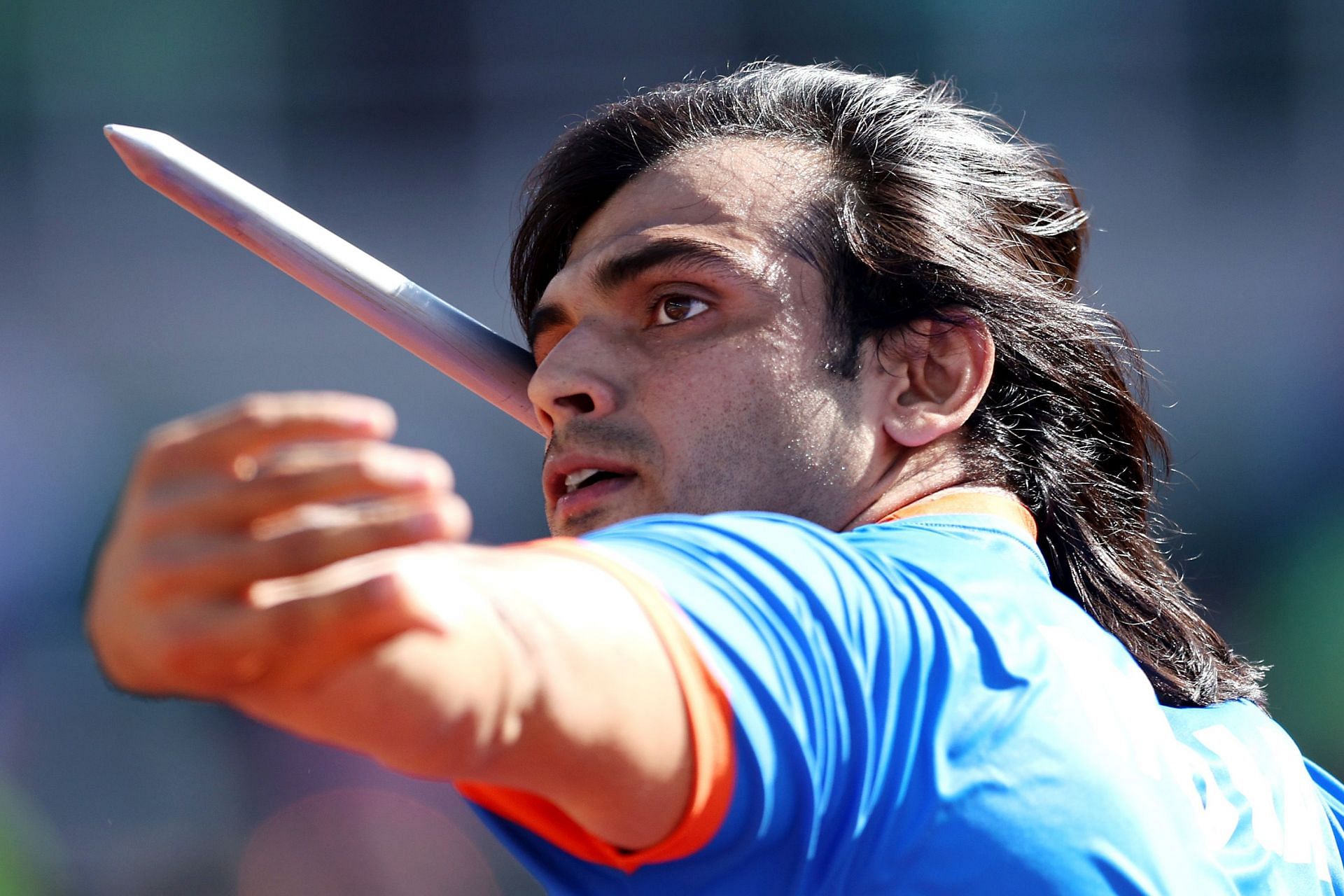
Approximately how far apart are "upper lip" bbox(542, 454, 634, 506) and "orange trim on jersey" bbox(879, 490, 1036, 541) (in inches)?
11.8

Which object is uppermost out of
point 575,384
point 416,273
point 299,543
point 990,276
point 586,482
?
point 299,543

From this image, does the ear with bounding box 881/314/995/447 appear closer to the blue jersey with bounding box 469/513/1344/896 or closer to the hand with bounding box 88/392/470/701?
the blue jersey with bounding box 469/513/1344/896

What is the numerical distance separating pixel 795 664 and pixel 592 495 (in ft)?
2.06

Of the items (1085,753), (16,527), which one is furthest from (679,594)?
(16,527)

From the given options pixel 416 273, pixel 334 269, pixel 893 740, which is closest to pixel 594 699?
pixel 893 740

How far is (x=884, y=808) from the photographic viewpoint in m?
0.95

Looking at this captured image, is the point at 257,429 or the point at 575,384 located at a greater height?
the point at 257,429

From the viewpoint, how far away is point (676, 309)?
157cm

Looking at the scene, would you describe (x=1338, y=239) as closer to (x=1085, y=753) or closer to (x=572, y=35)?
(x=572, y=35)

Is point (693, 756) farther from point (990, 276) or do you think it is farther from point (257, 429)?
point (990, 276)

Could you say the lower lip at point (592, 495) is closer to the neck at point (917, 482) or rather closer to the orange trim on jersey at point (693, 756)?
the neck at point (917, 482)

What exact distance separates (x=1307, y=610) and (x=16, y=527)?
5428 mm

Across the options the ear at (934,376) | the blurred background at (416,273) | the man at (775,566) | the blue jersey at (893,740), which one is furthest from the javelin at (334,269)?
the blurred background at (416,273)

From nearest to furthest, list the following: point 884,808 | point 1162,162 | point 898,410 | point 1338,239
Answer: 1. point 884,808
2. point 898,410
3. point 1338,239
4. point 1162,162
